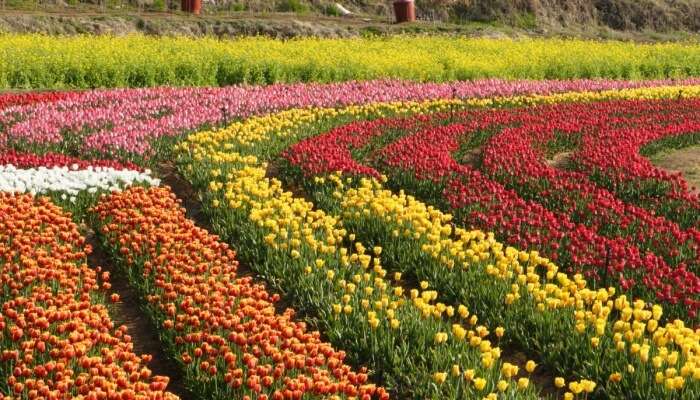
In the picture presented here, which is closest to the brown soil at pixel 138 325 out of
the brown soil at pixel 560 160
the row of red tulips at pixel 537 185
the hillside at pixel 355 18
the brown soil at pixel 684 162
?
the row of red tulips at pixel 537 185

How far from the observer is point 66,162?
12.0m

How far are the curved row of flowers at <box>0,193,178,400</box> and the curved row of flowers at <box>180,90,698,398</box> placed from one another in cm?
211

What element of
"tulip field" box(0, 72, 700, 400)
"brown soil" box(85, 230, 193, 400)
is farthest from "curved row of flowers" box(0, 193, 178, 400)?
"brown soil" box(85, 230, 193, 400)

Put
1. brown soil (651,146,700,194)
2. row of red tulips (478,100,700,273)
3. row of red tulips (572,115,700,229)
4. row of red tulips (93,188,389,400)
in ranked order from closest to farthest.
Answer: row of red tulips (93,188,389,400) → row of red tulips (478,100,700,273) → row of red tulips (572,115,700,229) → brown soil (651,146,700,194)

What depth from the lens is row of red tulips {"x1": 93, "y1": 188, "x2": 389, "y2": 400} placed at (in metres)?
5.76

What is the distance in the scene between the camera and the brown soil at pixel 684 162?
1327 centimetres

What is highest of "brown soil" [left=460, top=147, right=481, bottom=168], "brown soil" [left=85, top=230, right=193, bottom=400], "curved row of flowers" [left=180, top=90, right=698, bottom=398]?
"curved row of flowers" [left=180, top=90, right=698, bottom=398]

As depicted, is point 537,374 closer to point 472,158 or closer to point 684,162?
point 472,158

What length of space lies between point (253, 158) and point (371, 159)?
73.3 inches

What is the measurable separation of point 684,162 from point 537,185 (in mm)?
4020

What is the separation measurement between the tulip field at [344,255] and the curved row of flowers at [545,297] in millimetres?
27

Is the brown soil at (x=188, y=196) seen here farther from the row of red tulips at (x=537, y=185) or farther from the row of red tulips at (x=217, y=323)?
the row of red tulips at (x=537, y=185)

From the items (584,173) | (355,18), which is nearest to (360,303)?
(584,173)

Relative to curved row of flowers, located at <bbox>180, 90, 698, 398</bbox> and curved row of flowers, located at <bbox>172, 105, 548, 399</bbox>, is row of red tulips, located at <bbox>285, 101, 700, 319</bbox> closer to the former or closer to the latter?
curved row of flowers, located at <bbox>180, 90, 698, 398</bbox>
